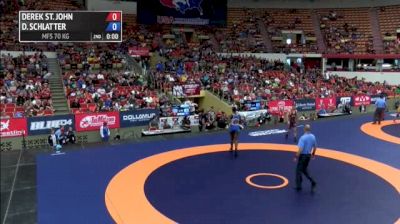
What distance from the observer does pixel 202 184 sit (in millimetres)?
9688

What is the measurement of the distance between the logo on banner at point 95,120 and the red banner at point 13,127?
2.02 metres

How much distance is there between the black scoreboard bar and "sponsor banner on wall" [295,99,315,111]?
10.7 m

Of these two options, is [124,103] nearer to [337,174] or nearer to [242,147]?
[242,147]

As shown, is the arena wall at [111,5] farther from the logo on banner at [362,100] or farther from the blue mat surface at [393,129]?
the blue mat surface at [393,129]

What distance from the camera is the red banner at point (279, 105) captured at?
806 inches

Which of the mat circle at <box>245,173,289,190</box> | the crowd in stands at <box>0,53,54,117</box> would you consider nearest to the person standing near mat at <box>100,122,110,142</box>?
the crowd in stands at <box>0,53,54,117</box>

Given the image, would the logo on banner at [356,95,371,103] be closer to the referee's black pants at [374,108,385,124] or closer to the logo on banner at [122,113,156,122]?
the referee's black pants at [374,108,385,124]

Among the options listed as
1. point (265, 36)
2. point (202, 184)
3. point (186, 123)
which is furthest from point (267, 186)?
point (265, 36)

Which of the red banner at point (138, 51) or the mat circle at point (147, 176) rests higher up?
the red banner at point (138, 51)

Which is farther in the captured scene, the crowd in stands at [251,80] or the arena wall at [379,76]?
the arena wall at [379,76]

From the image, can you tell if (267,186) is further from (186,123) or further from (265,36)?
(265,36)

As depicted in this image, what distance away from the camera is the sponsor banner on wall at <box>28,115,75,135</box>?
563 inches

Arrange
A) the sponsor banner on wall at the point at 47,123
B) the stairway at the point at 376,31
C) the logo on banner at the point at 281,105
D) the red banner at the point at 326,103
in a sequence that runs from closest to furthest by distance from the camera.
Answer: the sponsor banner on wall at the point at 47,123 → the logo on banner at the point at 281,105 → the red banner at the point at 326,103 → the stairway at the point at 376,31

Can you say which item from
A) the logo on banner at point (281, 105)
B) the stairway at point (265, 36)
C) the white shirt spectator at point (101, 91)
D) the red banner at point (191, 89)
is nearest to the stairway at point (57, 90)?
the white shirt spectator at point (101, 91)
